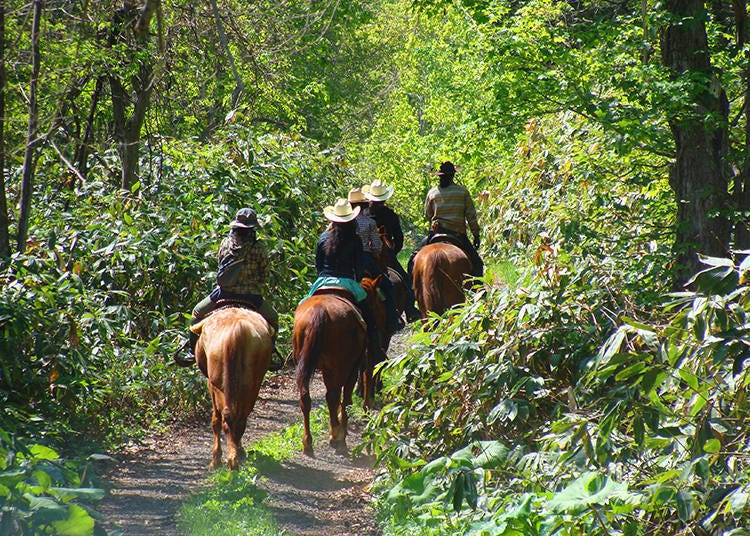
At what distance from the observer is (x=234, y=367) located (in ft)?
29.7

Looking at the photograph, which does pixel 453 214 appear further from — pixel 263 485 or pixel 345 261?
pixel 263 485

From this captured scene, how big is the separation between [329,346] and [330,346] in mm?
10

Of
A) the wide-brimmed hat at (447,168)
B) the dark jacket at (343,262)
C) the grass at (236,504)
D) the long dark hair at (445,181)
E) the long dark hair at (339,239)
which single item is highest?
the wide-brimmed hat at (447,168)

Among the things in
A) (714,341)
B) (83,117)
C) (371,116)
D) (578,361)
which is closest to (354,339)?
(578,361)

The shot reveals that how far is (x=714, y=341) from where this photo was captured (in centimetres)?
537

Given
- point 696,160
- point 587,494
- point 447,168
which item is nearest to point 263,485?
point 587,494

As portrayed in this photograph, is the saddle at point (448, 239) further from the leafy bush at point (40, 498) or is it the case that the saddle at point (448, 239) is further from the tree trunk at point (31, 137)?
the leafy bush at point (40, 498)

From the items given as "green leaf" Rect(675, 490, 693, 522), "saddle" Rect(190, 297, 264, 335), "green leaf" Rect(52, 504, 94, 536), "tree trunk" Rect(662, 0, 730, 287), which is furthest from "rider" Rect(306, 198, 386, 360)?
"green leaf" Rect(52, 504, 94, 536)

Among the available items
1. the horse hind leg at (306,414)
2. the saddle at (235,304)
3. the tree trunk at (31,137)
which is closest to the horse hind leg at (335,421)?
the horse hind leg at (306,414)

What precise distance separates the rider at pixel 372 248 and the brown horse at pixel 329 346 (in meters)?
1.67

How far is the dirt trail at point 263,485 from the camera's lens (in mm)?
8086

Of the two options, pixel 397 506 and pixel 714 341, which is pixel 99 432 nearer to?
pixel 397 506

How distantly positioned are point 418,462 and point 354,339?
3.90 meters

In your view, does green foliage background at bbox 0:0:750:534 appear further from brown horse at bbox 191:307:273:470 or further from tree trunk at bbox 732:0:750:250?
brown horse at bbox 191:307:273:470
